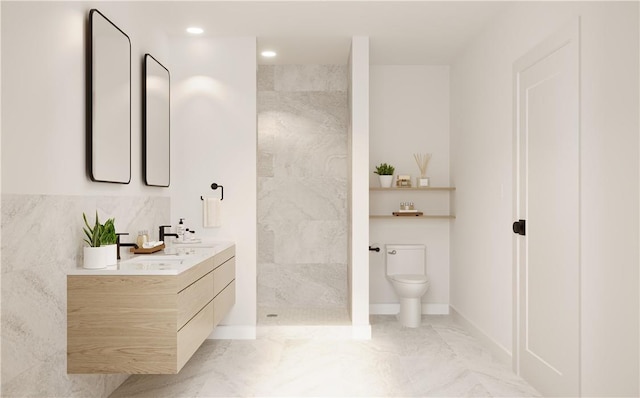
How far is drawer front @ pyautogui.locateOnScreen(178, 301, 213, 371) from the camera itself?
8.65 ft

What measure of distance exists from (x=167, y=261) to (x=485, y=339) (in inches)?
102

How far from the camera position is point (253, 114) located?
Result: 4348 millimetres

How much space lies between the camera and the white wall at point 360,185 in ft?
14.0

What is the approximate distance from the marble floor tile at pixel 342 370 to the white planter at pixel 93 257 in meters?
0.96

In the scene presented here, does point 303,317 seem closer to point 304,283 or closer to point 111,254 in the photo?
point 304,283

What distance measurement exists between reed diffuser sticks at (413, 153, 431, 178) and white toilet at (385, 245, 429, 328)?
0.77 meters

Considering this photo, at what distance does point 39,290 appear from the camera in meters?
2.34

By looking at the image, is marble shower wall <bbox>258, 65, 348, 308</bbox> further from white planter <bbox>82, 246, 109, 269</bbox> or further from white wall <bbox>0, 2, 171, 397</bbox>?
white planter <bbox>82, 246, 109, 269</bbox>

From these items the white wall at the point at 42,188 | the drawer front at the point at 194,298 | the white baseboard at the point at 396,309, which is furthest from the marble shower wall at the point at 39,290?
the white baseboard at the point at 396,309

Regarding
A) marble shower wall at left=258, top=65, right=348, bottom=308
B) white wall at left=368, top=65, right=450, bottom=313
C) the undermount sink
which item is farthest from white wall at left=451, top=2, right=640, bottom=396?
the undermount sink

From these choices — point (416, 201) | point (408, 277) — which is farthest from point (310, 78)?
point (408, 277)

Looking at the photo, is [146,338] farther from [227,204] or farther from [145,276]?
[227,204]

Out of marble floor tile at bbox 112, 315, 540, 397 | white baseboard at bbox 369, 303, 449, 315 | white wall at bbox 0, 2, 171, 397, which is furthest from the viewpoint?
white baseboard at bbox 369, 303, 449, 315

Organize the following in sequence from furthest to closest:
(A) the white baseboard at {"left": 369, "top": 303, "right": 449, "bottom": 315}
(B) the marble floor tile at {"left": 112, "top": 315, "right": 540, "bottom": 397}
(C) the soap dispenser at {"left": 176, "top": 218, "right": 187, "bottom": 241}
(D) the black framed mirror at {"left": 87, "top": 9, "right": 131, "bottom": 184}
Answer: (A) the white baseboard at {"left": 369, "top": 303, "right": 449, "bottom": 315} < (C) the soap dispenser at {"left": 176, "top": 218, "right": 187, "bottom": 241} < (B) the marble floor tile at {"left": 112, "top": 315, "right": 540, "bottom": 397} < (D) the black framed mirror at {"left": 87, "top": 9, "right": 131, "bottom": 184}
